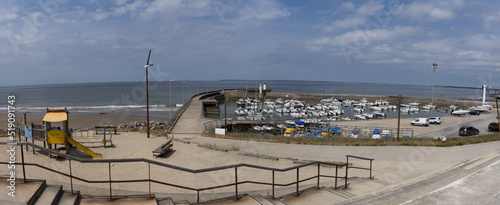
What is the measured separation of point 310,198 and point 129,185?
6.60 metres

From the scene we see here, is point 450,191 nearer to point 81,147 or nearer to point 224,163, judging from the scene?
point 224,163

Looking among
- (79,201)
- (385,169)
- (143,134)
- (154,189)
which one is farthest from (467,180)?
(143,134)

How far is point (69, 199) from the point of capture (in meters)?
5.83

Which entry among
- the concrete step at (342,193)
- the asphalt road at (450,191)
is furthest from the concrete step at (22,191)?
the concrete step at (342,193)

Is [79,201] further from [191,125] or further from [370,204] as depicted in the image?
[191,125]

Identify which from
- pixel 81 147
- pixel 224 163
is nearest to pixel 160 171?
pixel 224 163

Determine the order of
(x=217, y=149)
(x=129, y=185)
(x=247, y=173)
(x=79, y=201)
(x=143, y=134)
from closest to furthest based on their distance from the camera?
1. (x=79, y=201)
2. (x=129, y=185)
3. (x=247, y=173)
4. (x=217, y=149)
5. (x=143, y=134)

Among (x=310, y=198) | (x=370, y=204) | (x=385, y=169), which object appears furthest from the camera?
(x=385, y=169)

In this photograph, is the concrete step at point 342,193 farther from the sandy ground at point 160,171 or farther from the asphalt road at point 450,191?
the sandy ground at point 160,171

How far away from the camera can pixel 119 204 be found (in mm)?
6023

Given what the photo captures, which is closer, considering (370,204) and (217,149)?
(370,204)

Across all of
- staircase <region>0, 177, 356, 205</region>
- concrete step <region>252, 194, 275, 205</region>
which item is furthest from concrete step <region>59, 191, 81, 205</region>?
concrete step <region>252, 194, 275, 205</region>

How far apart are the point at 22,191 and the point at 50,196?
0.56 meters

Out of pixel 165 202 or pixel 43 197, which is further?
pixel 165 202
